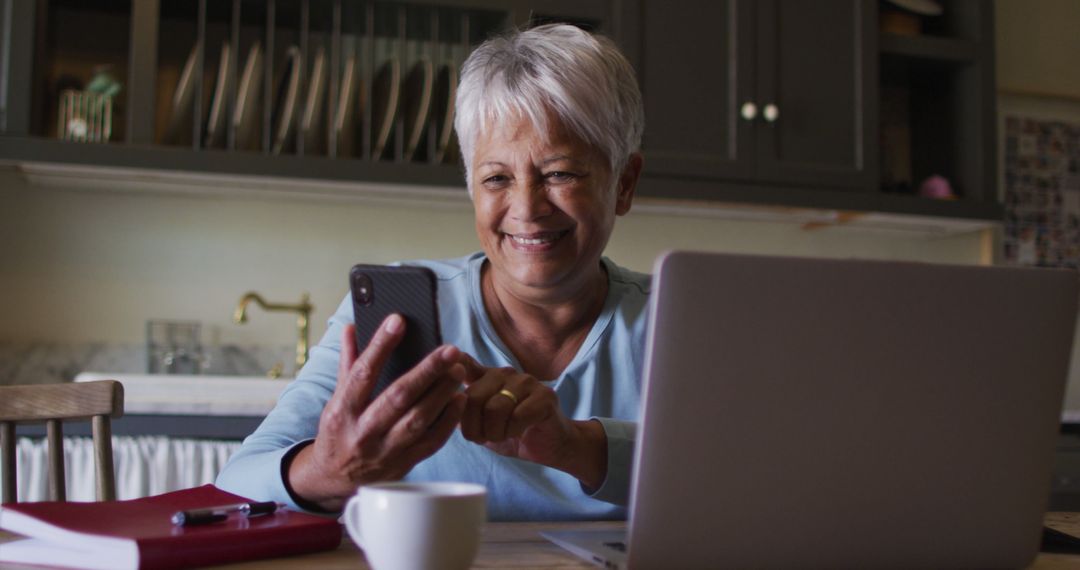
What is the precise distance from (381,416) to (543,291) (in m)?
0.52

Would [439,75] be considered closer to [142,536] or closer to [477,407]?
[477,407]

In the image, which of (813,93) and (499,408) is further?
(813,93)

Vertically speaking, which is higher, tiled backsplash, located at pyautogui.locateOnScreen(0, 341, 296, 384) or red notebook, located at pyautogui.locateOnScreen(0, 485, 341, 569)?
tiled backsplash, located at pyautogui.locateOnScreen(0, 341, 296, 384)

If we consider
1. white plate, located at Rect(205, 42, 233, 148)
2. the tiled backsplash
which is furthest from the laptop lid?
the tiled backsplash

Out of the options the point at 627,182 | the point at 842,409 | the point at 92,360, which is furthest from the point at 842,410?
the point at 92,360

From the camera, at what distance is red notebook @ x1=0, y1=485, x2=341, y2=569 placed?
710 millimetres

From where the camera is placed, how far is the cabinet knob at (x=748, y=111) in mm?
2641

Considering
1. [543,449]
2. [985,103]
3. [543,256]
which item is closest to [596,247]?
[543,256]

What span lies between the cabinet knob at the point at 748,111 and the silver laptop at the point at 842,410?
198 cm

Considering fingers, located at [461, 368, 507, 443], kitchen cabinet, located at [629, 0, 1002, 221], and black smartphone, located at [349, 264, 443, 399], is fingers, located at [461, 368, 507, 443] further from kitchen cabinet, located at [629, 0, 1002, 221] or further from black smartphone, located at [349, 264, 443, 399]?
kitchen cabinet, located at [629, 0, 1002, 221]

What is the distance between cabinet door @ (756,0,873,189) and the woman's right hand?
196 cm

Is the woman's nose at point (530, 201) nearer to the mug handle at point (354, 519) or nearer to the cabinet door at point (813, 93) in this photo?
the mug handle at point (354, 519)

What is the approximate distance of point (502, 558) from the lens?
80 cm

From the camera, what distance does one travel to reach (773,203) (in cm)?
266
